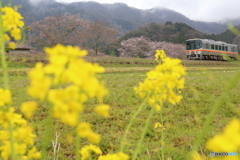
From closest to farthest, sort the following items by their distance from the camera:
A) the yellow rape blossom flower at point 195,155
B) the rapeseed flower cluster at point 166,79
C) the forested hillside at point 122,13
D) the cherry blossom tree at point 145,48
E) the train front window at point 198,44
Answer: the yellow rape blossom flower at point 195,155
the rapeseed flower cluster at point 166,79
the train front window at point 198,44
the cherry blossom tree at point 145,48
the forested hillside at point 122,13

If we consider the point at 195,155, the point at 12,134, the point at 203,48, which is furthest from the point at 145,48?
the point at 12,134

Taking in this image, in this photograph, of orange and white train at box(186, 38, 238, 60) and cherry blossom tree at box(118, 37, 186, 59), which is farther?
cherry blossom tree at box(118, 37, 186, 59)

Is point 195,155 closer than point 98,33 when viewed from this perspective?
Yes

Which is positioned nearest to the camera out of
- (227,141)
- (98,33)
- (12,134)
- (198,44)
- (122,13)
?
(227,141)

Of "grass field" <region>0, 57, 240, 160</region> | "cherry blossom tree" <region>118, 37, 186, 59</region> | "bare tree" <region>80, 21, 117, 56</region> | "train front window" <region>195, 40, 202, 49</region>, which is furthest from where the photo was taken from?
"cherry blossom tree" <region>118, 37, 186, 59</region>

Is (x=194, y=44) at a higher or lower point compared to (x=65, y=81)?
higher

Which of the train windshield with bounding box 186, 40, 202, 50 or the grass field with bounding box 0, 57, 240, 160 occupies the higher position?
the train windshield with bounding box 186, 40, 202, 50

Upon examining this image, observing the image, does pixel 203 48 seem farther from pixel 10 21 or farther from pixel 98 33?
pixel 10 21

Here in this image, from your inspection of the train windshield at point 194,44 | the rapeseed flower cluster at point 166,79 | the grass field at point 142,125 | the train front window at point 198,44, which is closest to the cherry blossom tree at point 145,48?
the train windshield at point 194,44

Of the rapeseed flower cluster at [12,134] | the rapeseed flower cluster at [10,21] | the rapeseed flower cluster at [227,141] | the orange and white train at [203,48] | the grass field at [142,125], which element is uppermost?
the orange and white train at [203,48]

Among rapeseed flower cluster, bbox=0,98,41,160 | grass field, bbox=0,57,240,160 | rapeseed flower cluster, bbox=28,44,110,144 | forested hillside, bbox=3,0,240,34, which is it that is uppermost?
forested hillside, bbox=3,0,240,34

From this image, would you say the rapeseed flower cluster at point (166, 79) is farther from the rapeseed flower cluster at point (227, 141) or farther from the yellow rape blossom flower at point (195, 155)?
the rapeseed flower cluster at point (227, 141)

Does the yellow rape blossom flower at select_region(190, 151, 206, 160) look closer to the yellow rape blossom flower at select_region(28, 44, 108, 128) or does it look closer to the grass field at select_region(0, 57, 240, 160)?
the yellow rape blossom flower at select_region(28, 44, 108, 128)

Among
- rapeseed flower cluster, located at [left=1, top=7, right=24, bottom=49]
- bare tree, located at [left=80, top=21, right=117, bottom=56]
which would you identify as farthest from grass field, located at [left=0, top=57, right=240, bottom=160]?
bare tree, located at [left=80, top=21, right=117, bottom=56]
